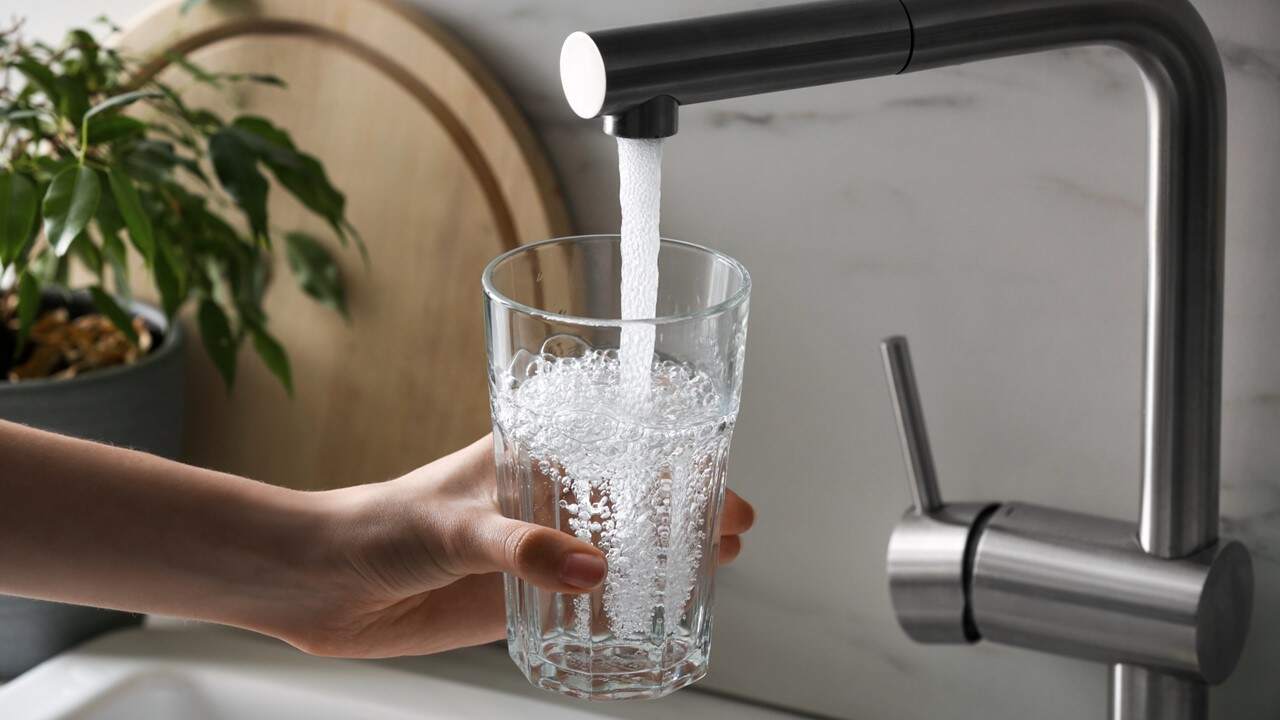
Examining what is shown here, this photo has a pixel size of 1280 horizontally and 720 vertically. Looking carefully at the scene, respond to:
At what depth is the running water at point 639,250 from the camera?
42 cm

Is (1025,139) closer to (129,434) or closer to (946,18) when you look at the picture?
(946,18)

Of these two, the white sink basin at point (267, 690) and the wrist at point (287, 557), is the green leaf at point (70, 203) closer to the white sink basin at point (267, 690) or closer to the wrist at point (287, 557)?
the wrist at point (287, 557)

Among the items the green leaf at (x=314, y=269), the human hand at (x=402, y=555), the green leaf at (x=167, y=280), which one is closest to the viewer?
the human hand at (x=402, y=555)

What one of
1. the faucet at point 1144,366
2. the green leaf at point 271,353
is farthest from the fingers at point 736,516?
the green leaf at point 271,353

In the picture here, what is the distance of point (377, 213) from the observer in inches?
35.0

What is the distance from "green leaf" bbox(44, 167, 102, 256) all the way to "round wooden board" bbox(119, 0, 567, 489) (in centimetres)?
19

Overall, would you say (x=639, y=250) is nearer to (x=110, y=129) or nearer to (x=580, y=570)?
(x=580, y=570)

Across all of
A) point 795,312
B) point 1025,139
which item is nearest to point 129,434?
point 795,312

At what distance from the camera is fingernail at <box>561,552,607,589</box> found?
0.47 m

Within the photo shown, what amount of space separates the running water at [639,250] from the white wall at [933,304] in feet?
1.01

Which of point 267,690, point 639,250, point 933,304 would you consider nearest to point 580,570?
point 639,250

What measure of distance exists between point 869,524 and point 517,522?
1.16ft

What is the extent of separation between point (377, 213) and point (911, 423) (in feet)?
1.33

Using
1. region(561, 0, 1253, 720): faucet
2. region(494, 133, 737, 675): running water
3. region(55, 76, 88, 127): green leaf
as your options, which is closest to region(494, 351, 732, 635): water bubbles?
region(494, 133, 737, 675): running water
